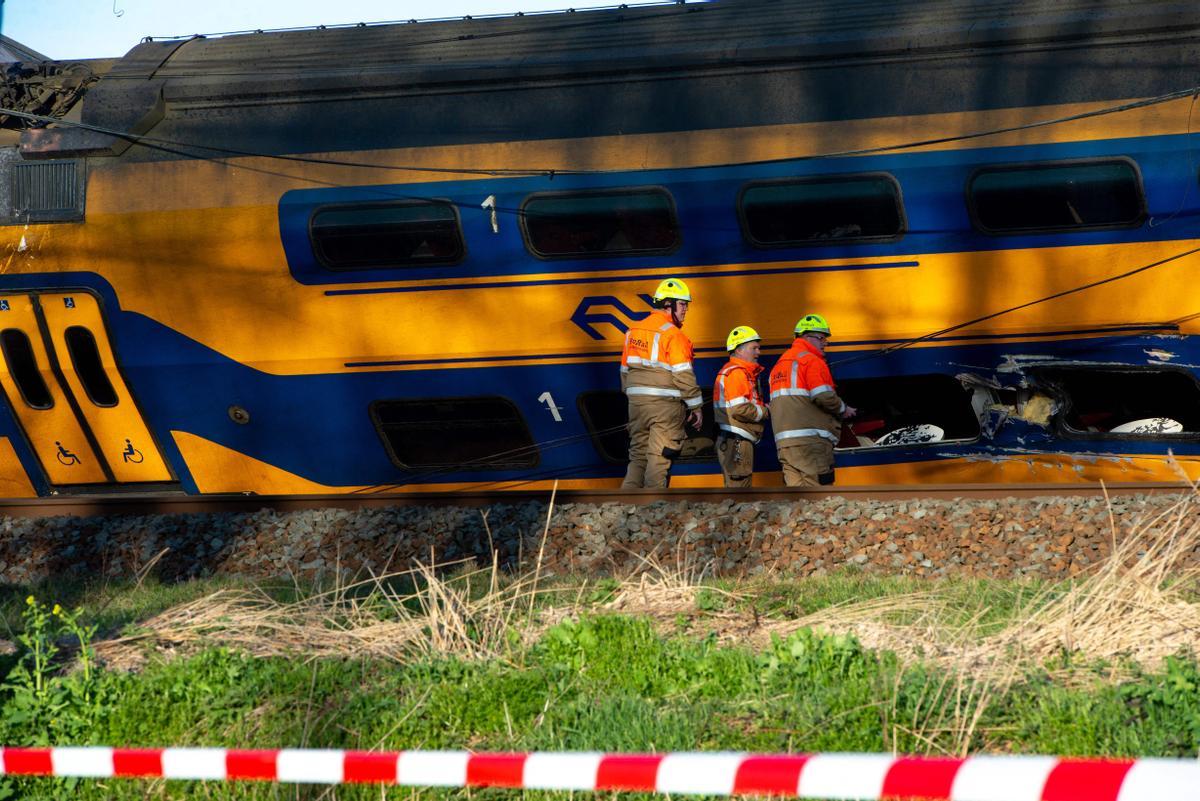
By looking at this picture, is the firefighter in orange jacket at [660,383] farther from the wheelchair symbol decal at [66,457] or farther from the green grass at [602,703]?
the wheelchair symbol decal at [66,457]

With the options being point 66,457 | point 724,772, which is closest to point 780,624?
point 724,772

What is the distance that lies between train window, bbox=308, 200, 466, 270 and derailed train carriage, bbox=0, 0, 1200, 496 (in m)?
0.03

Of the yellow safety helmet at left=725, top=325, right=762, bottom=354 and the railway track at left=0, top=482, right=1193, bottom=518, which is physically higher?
the yellow safety helmet at left=725, top=325, right=762, bottom=354

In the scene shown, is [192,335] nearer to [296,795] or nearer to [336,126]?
[336,126]

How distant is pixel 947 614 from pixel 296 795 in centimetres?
320

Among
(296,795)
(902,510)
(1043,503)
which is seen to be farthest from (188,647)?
(1043,503)

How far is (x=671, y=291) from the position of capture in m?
11.2

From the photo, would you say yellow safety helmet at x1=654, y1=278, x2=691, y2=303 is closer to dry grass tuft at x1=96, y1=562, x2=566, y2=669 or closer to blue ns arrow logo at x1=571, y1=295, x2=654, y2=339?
blue ns arrow logo at x1=571, y1=295, x2=654, y2=339

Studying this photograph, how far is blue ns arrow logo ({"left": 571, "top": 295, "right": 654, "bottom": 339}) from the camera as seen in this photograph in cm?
1179

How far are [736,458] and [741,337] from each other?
3.65 ft

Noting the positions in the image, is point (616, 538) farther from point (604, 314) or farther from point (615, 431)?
point (604, 314)

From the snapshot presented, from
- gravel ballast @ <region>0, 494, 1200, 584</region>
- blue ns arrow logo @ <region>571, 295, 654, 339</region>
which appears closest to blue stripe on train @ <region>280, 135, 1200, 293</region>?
blue ns arrow logo @ <region>571, 295, 654, 339</region>

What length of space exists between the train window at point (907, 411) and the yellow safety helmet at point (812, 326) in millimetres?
930

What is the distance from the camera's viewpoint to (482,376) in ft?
39.8
